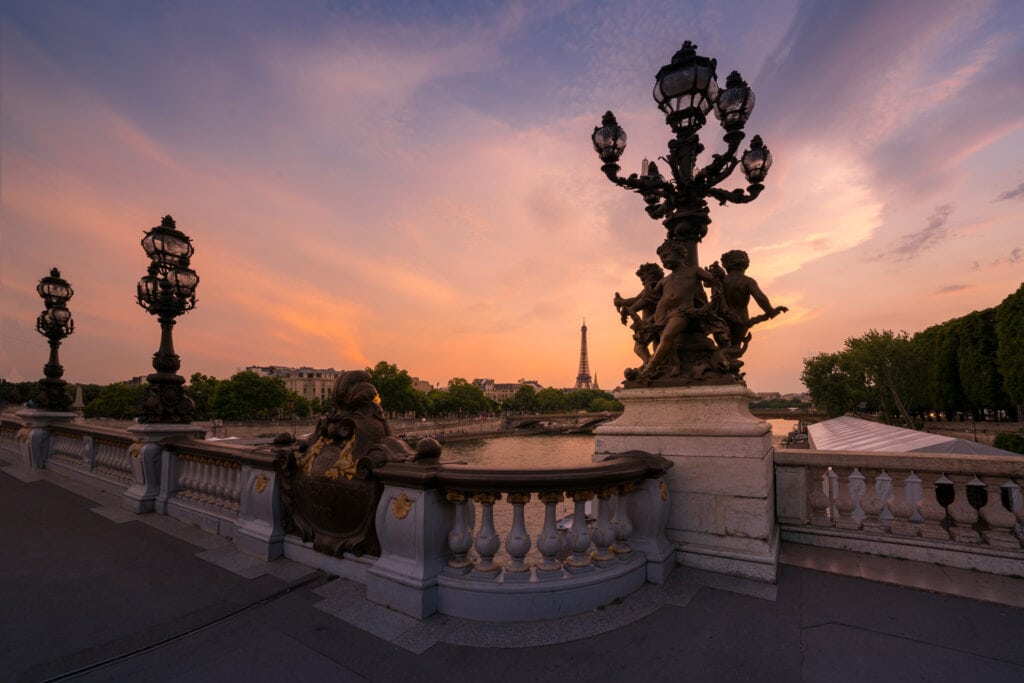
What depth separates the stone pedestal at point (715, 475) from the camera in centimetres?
426

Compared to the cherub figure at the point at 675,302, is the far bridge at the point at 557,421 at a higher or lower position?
lower

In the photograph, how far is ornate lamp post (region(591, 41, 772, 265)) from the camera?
5.17m

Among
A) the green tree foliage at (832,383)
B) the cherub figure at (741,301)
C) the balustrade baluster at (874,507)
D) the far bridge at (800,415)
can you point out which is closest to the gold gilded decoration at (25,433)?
the cherub figure at (741,301)

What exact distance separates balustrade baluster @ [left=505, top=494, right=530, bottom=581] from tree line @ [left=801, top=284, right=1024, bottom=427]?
4431 centimetres

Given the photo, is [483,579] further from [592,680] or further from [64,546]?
[64,546]

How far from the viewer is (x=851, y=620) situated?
3.33 meters

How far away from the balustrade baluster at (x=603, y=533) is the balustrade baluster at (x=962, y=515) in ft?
11.6

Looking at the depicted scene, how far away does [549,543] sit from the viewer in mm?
3422

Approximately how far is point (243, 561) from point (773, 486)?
18.9 feet

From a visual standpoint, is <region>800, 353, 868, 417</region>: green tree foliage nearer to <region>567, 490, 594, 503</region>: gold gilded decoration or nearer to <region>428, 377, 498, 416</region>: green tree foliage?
<region>567, 490, 594, 503</region>: gold gilded decoration

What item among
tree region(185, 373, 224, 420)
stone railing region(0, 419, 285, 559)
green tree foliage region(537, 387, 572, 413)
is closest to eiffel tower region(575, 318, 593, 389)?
green tree foliage region(537, 387, 572, 413)

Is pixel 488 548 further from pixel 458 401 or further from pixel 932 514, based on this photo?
pixel 458 401

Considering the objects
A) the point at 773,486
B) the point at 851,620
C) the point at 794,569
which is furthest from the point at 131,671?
the point at 773,486

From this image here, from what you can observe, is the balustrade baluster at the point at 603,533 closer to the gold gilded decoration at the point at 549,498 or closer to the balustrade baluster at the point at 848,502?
the gold gilded decoration at the point at 549,498
